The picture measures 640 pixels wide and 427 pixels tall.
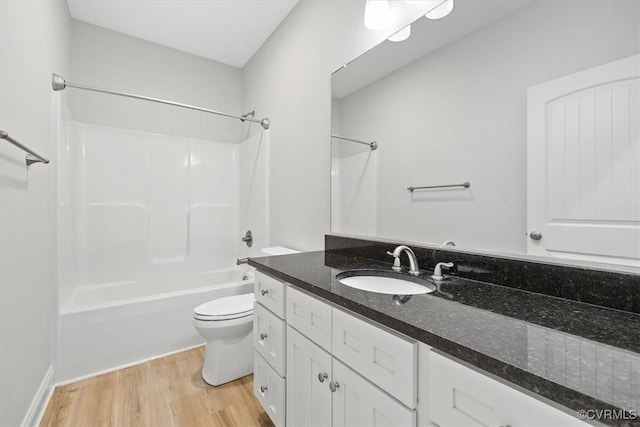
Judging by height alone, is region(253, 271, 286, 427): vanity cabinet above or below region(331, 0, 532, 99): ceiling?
below

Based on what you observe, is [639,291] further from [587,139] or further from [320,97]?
[320,97]

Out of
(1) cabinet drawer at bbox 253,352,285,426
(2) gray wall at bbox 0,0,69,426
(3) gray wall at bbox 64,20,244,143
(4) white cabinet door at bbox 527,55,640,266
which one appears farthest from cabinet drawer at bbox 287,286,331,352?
(3) gray wall at bbox 64,20,244,143

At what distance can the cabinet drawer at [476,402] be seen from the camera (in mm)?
457

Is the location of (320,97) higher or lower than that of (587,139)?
higher

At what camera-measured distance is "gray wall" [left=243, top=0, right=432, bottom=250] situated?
1.70m

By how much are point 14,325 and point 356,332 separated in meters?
1.48

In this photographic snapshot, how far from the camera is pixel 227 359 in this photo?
183cm

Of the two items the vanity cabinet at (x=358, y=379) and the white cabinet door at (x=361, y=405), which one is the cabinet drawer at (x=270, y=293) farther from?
the white cabinet door at (x=361, y=405)

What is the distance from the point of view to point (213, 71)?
302 cm

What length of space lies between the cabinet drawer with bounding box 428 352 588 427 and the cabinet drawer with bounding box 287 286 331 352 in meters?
0.39

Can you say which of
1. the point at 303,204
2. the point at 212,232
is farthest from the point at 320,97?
the point at 212,232

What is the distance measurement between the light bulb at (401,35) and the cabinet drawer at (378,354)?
1272 millimetres

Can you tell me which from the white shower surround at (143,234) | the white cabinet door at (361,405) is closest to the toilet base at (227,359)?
the white shower surround at (143,234)

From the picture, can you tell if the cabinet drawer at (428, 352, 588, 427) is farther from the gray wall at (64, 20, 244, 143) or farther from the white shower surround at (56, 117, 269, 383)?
the gray wall at (64, 20, 244, 143)
